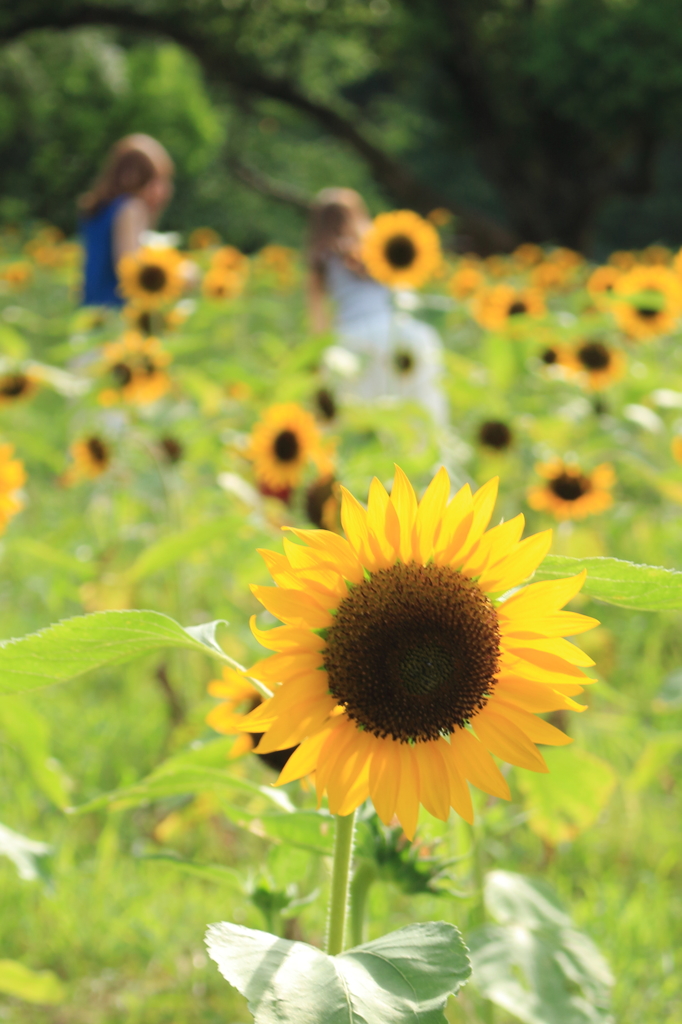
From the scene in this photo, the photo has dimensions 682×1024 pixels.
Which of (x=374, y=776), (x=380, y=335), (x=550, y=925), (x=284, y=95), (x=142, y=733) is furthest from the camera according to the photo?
(x=284, y=95)

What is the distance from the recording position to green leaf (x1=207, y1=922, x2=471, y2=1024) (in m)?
0.43

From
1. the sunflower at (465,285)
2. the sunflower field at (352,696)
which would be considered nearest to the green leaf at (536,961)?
the sunflower field at (352,696)

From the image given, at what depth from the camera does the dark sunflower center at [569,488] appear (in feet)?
5.47

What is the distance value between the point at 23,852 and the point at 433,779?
46cm

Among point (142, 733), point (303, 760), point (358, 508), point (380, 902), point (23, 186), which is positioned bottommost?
point (23, 186)

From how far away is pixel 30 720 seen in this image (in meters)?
0.85

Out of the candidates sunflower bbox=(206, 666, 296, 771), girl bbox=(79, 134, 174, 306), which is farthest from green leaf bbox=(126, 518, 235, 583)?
girl bbox=(79, 134, 174, 306)

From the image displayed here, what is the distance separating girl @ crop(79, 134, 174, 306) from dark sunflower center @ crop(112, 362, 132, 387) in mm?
1463

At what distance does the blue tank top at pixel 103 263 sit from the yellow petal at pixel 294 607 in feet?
→ 9.88

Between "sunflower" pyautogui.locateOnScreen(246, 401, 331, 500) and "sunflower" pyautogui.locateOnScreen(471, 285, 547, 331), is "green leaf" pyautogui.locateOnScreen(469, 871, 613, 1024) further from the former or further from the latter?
"sunflower" pyautogui.locateOnScreen(471, 285, 547, 331)

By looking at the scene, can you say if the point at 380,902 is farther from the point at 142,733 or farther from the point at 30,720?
the point at 142,733

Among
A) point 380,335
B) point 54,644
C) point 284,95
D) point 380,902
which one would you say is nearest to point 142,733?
point 380,902

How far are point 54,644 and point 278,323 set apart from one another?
176 inches

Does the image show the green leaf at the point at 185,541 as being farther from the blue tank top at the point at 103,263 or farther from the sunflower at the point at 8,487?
the blue tank top at the point at 103,263
